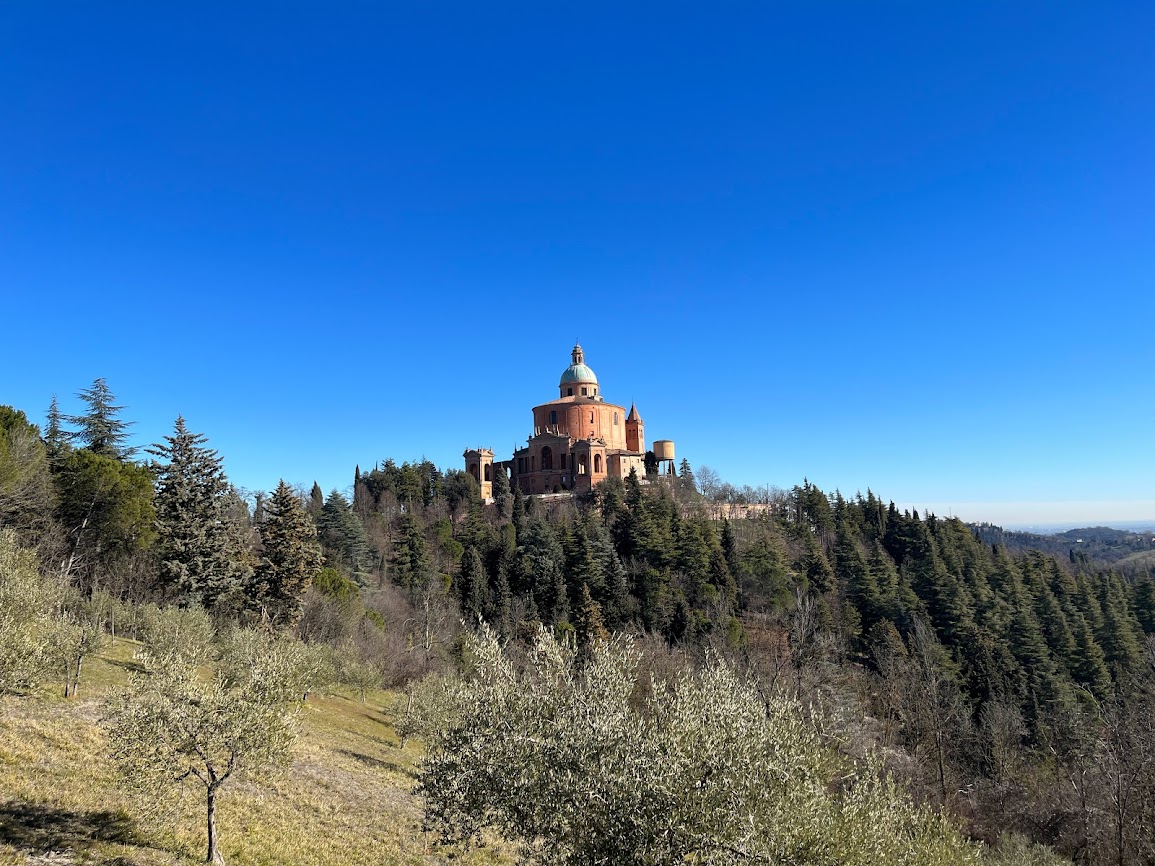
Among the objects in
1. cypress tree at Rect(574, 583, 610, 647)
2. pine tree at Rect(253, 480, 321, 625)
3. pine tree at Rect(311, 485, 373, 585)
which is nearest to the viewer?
pine tree at Rect(253, 480, 321, 625)

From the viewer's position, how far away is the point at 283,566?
36.2 meters

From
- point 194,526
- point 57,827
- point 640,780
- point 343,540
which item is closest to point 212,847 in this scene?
point 57,827

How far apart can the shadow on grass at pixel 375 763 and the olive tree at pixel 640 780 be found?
11.5 metres

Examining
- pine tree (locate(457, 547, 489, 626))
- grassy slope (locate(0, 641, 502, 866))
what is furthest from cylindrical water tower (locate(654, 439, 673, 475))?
grassy slope (locate(0, 641, 502, 866))

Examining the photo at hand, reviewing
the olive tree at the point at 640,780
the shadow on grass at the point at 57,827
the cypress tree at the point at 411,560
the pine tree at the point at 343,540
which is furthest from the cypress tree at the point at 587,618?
the olive tree at the point at 640,780

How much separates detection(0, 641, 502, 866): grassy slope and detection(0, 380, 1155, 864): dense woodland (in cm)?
235

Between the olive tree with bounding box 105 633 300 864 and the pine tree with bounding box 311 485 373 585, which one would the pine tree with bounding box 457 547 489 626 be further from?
the olive tree with bounding box 105 633 300 864

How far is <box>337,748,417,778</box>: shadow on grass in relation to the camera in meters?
22.7

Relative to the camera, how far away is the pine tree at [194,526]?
33.1m

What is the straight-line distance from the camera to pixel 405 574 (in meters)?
58.3

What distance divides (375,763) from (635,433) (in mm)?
70657

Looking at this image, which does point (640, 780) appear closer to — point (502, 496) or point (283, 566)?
point (283, 566)

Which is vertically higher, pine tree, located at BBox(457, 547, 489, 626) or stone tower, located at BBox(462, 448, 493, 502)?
stone tower, located at BBox(462, 448, 493, 502)

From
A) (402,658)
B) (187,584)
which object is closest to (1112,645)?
(402,658)
